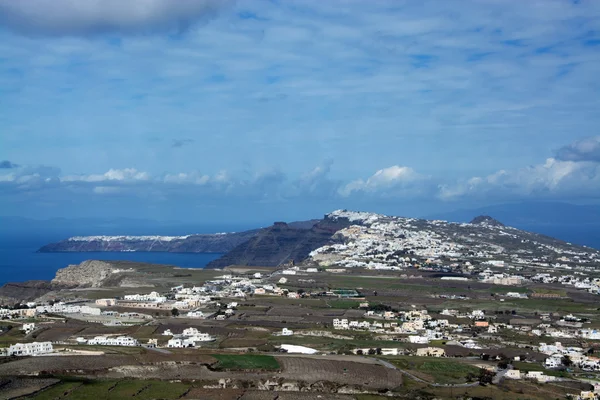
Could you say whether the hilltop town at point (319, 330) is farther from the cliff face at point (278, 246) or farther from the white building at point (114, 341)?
the cliff face at point (278, 246)

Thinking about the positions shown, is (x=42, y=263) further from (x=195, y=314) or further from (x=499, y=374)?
(x=499, y=374)

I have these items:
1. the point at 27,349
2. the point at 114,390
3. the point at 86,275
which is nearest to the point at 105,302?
the point at 27,349

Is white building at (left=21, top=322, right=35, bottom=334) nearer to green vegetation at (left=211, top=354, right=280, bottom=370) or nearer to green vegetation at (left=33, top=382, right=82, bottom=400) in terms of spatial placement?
green vegetation at (left=211, top=354, right=280, bottom=370)

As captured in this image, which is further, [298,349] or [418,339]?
[418,339]

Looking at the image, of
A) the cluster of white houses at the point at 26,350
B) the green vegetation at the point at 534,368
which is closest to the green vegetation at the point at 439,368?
the green vegetation at the point at 534,368

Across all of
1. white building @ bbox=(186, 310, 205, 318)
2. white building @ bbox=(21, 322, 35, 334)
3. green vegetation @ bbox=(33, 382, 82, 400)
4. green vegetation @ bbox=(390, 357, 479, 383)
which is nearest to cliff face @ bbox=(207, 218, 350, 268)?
white building @ bbox=(186, 310, 205, 318)

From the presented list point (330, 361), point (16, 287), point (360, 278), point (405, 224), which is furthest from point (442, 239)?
point (330, 361)
